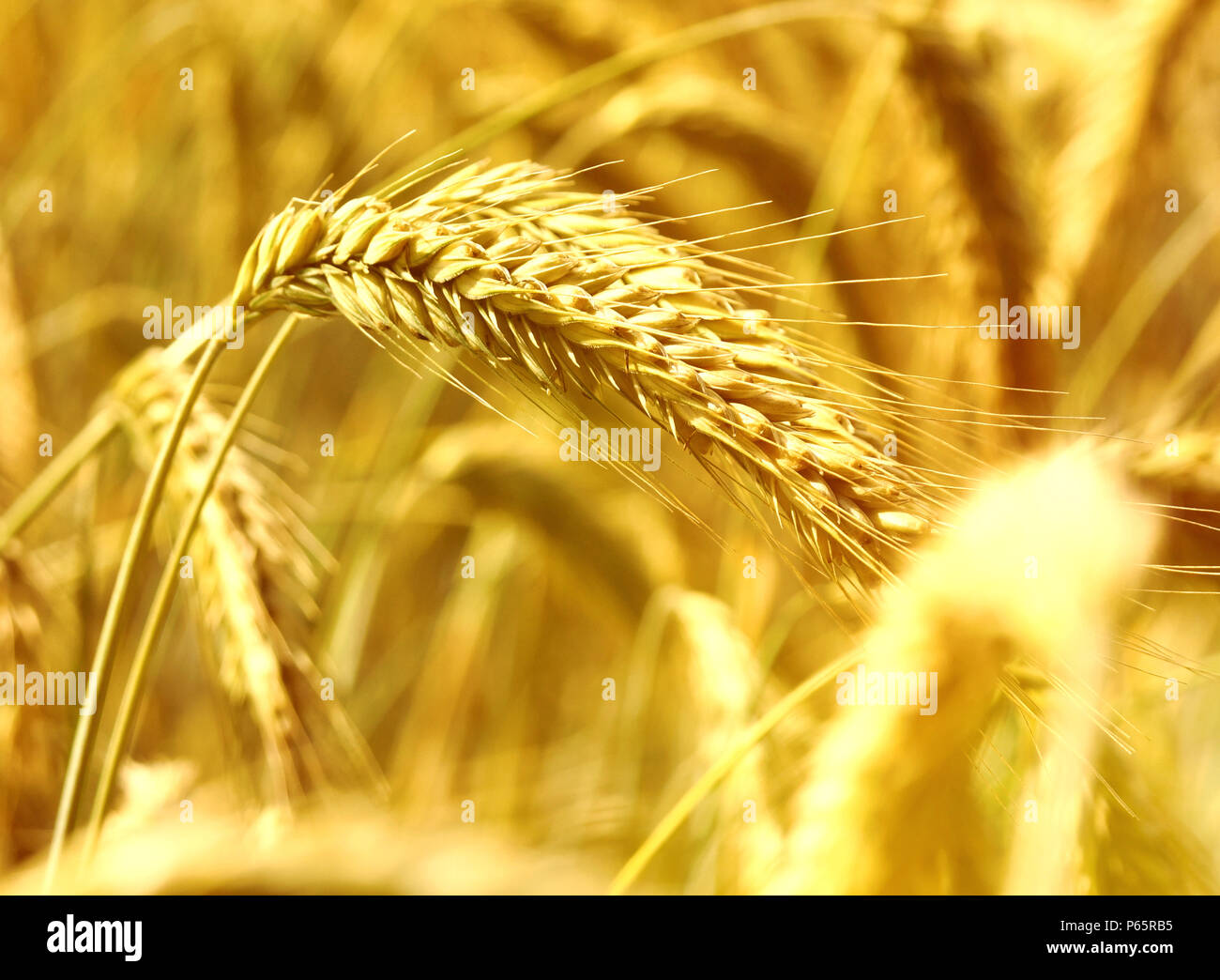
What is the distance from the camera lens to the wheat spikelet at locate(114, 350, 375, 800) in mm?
614

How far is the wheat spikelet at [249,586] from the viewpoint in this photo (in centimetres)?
61

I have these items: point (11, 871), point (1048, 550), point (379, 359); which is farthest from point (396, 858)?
point (379, 359)

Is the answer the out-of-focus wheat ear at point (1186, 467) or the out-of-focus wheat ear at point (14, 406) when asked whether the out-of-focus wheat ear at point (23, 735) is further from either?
the out-of-focus wheat ear at point (1186, 467)

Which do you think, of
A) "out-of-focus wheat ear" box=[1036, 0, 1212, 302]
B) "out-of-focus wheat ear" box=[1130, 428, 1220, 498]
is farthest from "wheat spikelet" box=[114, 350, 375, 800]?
"out-of-focus wheat ear" box=[1036, 0, 1212, 302]

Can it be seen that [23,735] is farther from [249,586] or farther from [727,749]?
[727,749]

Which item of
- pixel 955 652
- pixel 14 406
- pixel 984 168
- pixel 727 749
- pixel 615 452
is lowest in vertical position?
pixel 727 749

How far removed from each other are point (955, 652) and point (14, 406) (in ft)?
3.01

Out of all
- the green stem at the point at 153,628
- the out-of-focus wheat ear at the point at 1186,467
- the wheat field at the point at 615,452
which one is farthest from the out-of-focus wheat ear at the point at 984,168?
the green stem at the point at 153,628

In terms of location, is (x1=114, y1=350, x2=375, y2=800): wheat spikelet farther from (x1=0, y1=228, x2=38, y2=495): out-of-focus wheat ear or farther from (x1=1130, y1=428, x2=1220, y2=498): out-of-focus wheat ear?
(x1=1130, y1=428, x2=1220, y2=498): out-of-focus wheat ear

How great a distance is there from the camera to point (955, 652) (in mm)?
332

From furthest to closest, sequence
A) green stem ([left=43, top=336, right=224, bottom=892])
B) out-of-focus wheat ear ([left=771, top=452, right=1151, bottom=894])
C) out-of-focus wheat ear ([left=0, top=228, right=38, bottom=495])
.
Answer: out-of-focus wheat ear ([left=0, top=228, right=38, bottom=495])
green stem ([left=43, top=336, right=224, bottom=892])
out-of-focus wheat ear ([left=771, top=452, right=1151, bottom=894])

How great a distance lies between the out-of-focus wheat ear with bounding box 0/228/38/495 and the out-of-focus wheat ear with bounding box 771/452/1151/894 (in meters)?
0.81

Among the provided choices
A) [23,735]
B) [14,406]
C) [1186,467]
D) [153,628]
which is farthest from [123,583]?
[1186,467]
